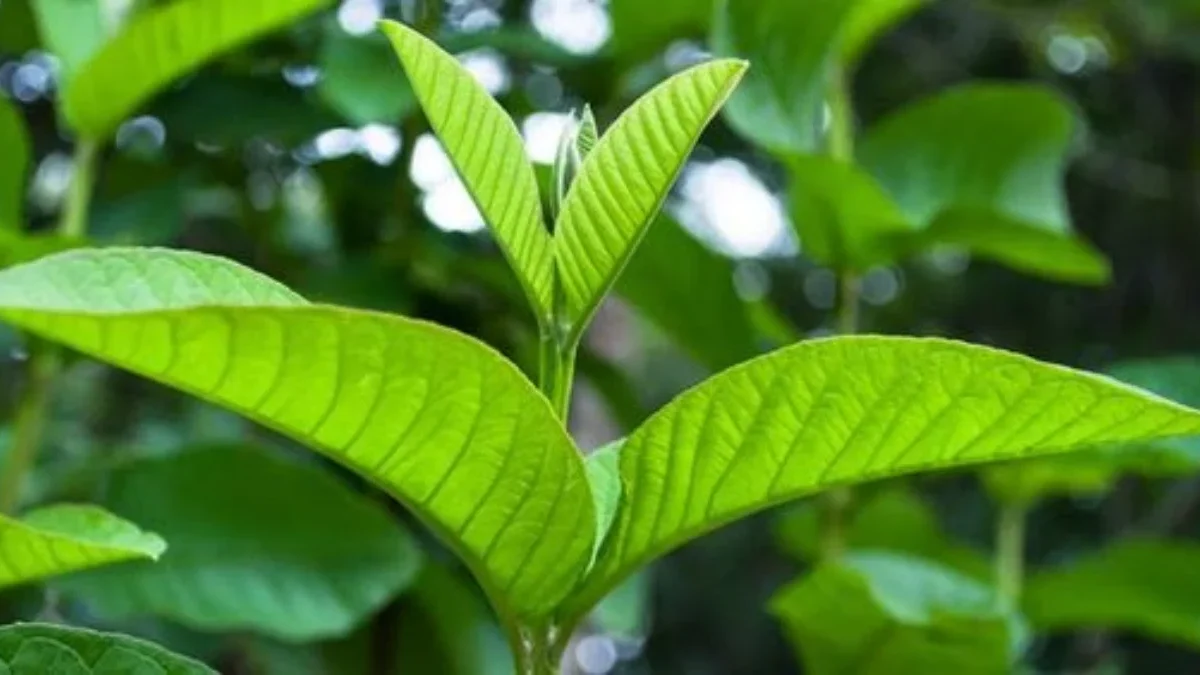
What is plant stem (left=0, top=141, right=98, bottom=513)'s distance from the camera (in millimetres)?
712

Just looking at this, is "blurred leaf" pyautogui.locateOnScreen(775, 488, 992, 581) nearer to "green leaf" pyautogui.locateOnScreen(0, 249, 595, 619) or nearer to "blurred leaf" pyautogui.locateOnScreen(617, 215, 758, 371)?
"blurred leaf" pyautogui.locateOnScreen(617, 215, 758, 371)

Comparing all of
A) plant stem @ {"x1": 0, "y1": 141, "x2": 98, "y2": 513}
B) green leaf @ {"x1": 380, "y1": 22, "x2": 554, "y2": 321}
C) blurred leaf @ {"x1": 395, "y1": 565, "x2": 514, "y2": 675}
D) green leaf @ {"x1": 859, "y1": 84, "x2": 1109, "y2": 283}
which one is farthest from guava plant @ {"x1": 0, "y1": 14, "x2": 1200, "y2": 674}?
green leaf @ {"x1": 859, "y1": 84, "x2": 1109, "y2": 283}

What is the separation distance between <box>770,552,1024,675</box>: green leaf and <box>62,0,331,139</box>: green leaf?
34cm

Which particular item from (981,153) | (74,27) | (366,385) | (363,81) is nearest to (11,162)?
(74,27)

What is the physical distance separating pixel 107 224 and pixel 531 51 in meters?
0.23

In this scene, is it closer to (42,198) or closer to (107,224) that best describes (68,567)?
(107,224)

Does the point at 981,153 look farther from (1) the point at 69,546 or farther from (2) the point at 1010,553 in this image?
(1) the point at 69,546

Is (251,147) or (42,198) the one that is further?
(42,198)

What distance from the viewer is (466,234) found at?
3.24 feet

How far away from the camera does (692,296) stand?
89cm

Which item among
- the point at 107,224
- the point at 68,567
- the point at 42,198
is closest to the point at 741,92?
the point at 107,224

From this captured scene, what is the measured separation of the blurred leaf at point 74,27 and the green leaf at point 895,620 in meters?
0.39

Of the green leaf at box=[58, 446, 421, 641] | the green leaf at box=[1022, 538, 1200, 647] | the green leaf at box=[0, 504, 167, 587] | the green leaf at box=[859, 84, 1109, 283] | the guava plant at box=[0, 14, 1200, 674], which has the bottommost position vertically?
the green leaf at box=[1022, 538, 1200, 647]

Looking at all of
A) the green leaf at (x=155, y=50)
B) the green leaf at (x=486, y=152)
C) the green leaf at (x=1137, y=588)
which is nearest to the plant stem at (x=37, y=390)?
the green leaf at (x=155, y=50)
